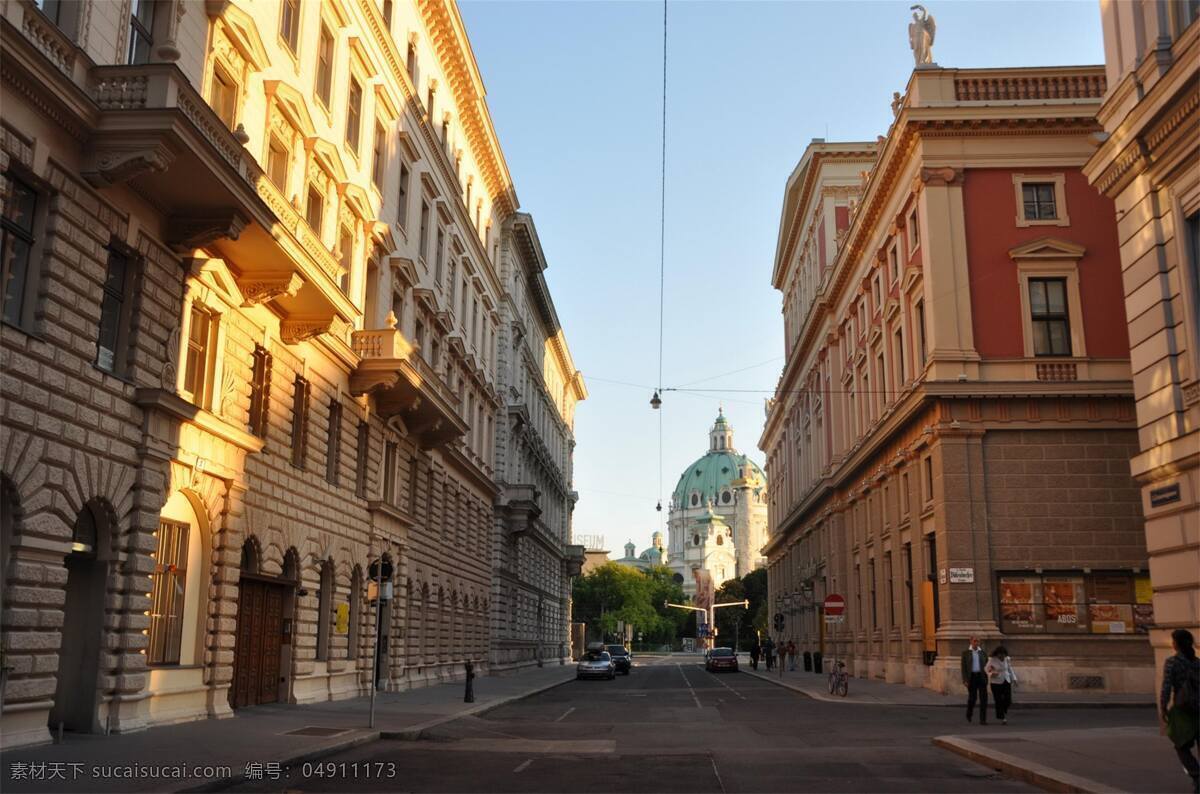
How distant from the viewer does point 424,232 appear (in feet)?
121

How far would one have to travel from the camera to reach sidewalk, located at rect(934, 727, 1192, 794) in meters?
11.8

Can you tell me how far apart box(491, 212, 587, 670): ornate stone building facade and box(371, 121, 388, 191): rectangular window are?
2192 cm

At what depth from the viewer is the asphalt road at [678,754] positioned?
12758 mm

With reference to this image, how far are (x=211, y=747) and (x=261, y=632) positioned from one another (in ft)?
28.2

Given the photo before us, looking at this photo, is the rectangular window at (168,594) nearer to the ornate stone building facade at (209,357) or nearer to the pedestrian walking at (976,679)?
the ornate stone building facade at (209,357)

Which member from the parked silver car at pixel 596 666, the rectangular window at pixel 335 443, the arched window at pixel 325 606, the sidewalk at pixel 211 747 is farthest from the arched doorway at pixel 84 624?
the parked silver car at pixel 596 666

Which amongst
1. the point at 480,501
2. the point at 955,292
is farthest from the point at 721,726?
the point at 480,501

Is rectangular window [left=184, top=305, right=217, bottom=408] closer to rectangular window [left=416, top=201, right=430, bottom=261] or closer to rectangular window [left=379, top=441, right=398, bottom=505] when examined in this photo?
rectangular window [left=379, top=441, right=398, bottom=505]

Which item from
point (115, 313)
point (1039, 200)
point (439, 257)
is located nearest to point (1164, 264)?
point (115, 313)

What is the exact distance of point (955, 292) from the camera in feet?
111

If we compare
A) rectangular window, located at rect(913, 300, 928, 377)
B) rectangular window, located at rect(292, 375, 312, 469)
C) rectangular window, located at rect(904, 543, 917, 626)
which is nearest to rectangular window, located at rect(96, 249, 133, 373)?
rectangular window, located at rect(292, 375, 312, 469)

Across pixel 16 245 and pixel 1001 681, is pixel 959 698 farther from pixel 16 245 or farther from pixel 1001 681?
pixel 16 245

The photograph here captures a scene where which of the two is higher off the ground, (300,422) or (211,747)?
(300,422)

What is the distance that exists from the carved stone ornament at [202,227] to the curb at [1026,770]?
46.8 ft
